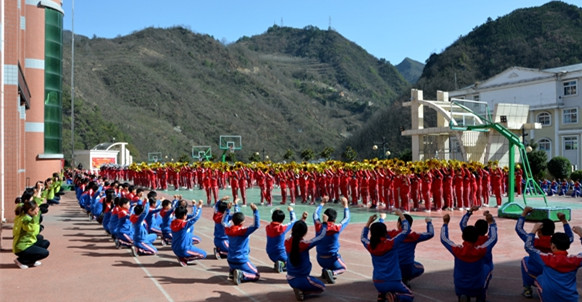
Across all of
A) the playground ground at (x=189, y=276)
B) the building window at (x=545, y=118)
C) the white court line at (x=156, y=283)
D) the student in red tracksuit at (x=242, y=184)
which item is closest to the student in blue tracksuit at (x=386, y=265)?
the playground ground at (x=189, y=276)

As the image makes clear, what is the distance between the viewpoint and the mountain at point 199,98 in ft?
281

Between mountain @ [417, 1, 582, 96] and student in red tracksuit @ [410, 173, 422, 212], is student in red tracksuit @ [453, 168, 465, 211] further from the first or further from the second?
mountain @ [417, 1, 582, 96]

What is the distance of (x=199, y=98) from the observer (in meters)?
113

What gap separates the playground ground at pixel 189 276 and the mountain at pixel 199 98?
5324cm

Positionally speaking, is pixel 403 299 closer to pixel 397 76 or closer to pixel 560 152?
pixel 560 152

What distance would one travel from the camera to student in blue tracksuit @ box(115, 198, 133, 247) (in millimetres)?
10578

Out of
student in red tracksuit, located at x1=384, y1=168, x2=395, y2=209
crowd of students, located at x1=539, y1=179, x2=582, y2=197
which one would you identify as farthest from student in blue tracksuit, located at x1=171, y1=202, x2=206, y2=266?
crowd of students, located at x1=539, y1=179, x2=582, y2=197

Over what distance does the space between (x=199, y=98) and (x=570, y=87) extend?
8643cm

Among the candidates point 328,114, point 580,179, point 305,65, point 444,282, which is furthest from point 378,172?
point 305,65

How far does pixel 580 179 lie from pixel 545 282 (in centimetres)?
2779

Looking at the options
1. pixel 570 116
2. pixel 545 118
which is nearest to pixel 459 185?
pixel 570 116

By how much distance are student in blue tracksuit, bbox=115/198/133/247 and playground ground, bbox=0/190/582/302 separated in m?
0.25

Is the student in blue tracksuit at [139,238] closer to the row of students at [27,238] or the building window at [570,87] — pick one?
the row of students at [27,238]

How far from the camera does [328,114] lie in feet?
454
